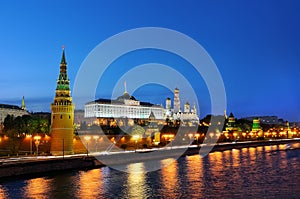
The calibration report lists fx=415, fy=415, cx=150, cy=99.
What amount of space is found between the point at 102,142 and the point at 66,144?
8.94 metres

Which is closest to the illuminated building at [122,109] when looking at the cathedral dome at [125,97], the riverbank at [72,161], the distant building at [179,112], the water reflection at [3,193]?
the cathedral dome at [125,97]

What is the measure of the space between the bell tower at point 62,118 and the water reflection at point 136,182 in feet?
34.5

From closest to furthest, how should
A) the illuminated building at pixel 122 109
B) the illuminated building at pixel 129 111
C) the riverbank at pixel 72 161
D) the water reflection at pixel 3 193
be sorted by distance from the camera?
the water reflection at pixel 3 193 → the riverbank at pixel 72 161 → the illuminated building at pixel 129 111 → the illuminated building at pixel 122 109

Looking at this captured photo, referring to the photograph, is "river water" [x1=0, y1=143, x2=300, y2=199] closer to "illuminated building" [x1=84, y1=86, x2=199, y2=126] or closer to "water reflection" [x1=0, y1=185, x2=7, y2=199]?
"water reflection" [x1=0, y1=185, x2=7, y2=199]

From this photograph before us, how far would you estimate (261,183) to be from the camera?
76.5ft

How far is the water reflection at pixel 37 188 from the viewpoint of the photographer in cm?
2017

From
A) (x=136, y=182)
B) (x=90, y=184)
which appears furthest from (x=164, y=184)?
(x=90, y=184)

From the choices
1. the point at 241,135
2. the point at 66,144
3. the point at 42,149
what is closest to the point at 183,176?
the point at 66,144

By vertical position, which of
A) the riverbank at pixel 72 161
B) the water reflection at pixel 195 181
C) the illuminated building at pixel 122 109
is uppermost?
the illuminated building at pixel 122 109

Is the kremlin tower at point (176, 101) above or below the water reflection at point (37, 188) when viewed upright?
above

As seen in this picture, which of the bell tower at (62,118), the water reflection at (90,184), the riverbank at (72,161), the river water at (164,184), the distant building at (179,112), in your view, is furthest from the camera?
the distant building at (179,112)

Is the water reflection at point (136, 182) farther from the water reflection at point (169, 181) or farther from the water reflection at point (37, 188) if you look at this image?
the water reflection at point (37, 188)

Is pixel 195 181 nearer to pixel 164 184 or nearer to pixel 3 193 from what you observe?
pixel 164 184

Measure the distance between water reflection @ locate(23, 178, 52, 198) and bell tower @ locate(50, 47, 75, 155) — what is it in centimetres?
1445
